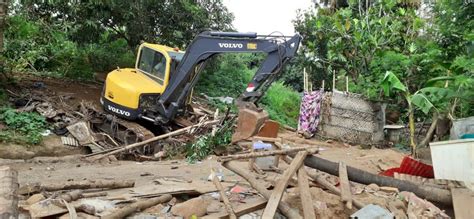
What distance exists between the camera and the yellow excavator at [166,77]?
29.7 ft

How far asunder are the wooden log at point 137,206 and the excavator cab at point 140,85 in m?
5.49

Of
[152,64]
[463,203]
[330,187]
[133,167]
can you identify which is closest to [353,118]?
[152,64]

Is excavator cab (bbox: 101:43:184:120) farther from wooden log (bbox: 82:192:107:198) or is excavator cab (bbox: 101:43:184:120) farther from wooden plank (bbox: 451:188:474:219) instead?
wooden plank (bbox: 451:188:474:219)

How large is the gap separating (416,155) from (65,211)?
23.1 ft

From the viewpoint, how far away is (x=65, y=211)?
4.05 m

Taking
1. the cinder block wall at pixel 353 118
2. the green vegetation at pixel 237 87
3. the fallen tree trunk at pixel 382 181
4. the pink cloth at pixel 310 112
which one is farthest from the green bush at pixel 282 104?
the fallen tree trunk at pixel 382 181

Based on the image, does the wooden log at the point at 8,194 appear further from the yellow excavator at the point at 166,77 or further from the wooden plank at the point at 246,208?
the yellow excavator at the point at 166,77

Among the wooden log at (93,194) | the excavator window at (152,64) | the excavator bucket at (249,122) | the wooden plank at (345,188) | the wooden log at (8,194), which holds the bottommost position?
the wooden log at (93,194)

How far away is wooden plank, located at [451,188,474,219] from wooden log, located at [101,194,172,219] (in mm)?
2943

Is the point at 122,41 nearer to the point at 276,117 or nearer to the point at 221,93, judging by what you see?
the point at 221,93

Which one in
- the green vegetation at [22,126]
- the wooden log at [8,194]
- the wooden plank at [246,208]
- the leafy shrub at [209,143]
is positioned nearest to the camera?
the wooden log at [8,194]

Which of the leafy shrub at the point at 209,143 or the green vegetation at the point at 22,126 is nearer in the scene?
the green vegetation at the point at 22,126

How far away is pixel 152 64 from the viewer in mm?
10359

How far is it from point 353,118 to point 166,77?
5.48 m
